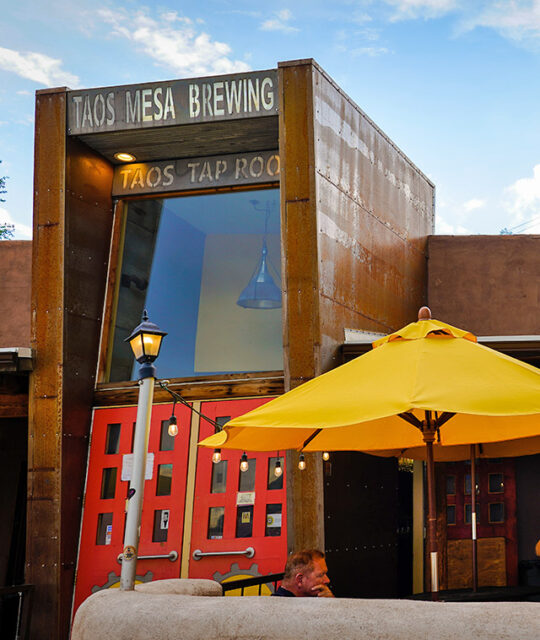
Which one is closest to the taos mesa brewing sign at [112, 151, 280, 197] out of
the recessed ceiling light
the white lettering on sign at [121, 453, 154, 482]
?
the recessed ceiling light

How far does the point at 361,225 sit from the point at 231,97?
2.21 m

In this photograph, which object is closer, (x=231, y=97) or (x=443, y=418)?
(x=443, y=418)

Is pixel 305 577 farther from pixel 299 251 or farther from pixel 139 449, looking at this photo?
pixel 299 251

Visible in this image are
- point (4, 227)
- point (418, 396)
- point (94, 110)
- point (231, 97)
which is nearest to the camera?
point (418, 396)

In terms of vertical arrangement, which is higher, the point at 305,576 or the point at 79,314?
the point at 79,314

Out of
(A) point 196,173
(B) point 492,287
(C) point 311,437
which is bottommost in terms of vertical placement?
(C) point 311,437

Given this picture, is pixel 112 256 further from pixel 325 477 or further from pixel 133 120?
Answer: pixel 325 477

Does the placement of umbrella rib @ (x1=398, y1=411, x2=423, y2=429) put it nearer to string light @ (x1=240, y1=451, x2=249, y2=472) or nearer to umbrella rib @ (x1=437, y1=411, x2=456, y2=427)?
umbrella rib @ (x1=437, y1=411, x2=456, y2=427)

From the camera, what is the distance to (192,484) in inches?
389

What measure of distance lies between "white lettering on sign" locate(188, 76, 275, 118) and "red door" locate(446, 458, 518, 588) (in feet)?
16.1

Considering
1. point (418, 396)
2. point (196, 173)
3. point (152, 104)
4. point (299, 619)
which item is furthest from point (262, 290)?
point (299, 619)

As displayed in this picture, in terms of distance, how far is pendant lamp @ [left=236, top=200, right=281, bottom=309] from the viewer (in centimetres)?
1023

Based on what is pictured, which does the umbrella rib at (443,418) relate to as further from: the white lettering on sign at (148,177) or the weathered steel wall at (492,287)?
the weathered steel wall at (492,287)

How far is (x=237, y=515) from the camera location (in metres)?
9.63
